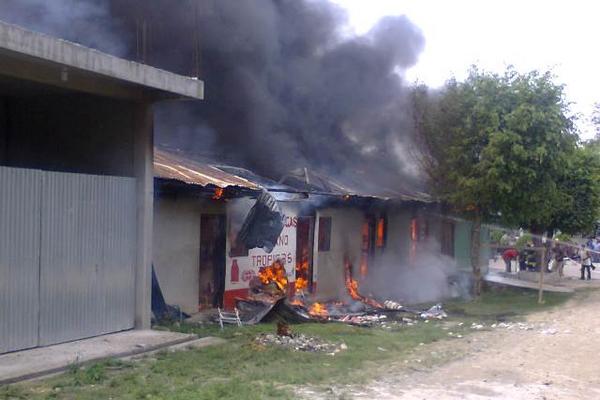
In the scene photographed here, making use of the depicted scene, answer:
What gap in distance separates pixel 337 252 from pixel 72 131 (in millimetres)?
7975

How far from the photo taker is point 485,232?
81.1 ft

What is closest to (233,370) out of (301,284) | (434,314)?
(434,314)

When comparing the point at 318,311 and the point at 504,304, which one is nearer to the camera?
the point at 318,311

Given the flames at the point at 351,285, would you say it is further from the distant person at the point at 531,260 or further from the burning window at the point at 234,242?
the distant person at the point at 531,260

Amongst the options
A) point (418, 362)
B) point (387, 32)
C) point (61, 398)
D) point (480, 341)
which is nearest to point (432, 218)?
point (387, 32)

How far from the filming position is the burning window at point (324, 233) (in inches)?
626

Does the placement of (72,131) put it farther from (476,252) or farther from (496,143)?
(476,252)

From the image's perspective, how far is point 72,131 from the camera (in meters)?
9.88

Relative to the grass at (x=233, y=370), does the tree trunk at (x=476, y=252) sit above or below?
above

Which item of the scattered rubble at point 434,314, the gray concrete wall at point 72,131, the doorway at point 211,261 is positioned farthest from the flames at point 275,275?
the gray concrete wall at point 72,131

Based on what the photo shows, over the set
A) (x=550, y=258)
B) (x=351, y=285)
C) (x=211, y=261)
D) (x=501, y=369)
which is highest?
(x=211, y=261)

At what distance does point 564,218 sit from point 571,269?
25.4ft

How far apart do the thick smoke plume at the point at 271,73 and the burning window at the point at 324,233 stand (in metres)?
1.48

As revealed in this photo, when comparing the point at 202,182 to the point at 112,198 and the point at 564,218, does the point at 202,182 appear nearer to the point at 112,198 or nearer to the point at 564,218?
the point at 112,198
